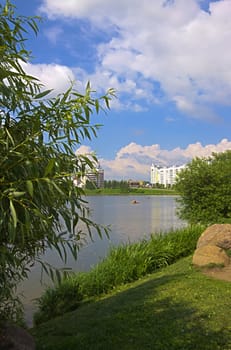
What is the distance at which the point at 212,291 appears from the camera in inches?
265

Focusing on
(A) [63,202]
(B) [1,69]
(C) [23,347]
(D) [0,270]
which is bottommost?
(C) [23,347]

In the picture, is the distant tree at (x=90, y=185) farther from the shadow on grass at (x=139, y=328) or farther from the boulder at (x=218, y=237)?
the boulder at (x=218, y=237)

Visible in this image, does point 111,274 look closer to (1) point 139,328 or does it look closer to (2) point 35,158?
(1) point 139,328

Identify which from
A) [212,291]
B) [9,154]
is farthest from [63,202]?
[212,291]

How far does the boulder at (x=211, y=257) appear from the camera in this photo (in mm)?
8992

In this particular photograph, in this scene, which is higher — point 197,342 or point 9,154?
point 9,154

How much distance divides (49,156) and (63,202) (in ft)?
1.15

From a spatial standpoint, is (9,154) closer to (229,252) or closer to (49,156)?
(49,156)

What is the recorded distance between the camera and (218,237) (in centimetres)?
1051

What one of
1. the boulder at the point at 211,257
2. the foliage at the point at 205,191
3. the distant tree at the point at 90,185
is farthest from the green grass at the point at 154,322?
the foliage at the point at 205,191

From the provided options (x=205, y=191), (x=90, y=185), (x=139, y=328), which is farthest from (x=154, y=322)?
(x=205, y=191)

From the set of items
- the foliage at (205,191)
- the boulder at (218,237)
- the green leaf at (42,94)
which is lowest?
the boulder at (218,237)

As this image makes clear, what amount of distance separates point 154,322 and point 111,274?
394 cm

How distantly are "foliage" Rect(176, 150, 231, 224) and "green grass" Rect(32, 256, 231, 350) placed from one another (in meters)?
Answer: 8.04
